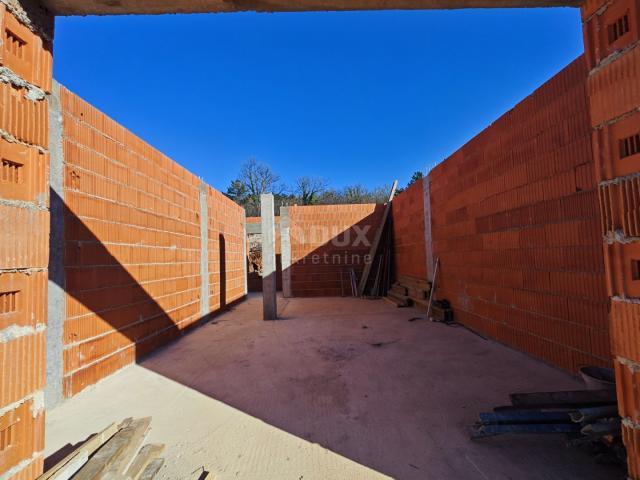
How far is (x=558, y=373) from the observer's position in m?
3.26

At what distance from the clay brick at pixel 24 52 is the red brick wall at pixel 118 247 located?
206 centimetres

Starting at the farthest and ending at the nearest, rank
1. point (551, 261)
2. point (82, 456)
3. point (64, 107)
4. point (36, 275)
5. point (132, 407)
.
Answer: point (551, 261) < point (64, 107) < point (132, 407) < point (82, 456) < point (36, 275)

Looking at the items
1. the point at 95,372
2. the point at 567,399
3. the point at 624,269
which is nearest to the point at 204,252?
the point at 95,372

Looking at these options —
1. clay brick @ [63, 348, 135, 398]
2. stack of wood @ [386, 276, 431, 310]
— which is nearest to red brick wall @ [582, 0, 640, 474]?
clay brick @ [63, 348, 135, 398]

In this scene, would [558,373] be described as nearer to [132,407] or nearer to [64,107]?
[132,407]

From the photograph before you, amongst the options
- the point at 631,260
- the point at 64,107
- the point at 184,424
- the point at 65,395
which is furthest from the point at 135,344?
the point at 631,260

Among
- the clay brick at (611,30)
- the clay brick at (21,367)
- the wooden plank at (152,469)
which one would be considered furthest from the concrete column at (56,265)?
the clay brick at (611,30)

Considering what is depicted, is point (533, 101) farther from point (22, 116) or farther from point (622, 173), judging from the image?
point (22, 116)

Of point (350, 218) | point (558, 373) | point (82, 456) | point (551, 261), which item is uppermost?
point (350, 218)

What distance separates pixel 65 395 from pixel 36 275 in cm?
231

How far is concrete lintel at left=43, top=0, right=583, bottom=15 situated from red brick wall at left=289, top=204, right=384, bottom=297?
882 centimetres

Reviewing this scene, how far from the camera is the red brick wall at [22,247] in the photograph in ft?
3.91

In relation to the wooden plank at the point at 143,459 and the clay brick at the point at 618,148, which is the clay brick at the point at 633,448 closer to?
the clay brick at the point at 618,148

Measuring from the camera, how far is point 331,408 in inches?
104
